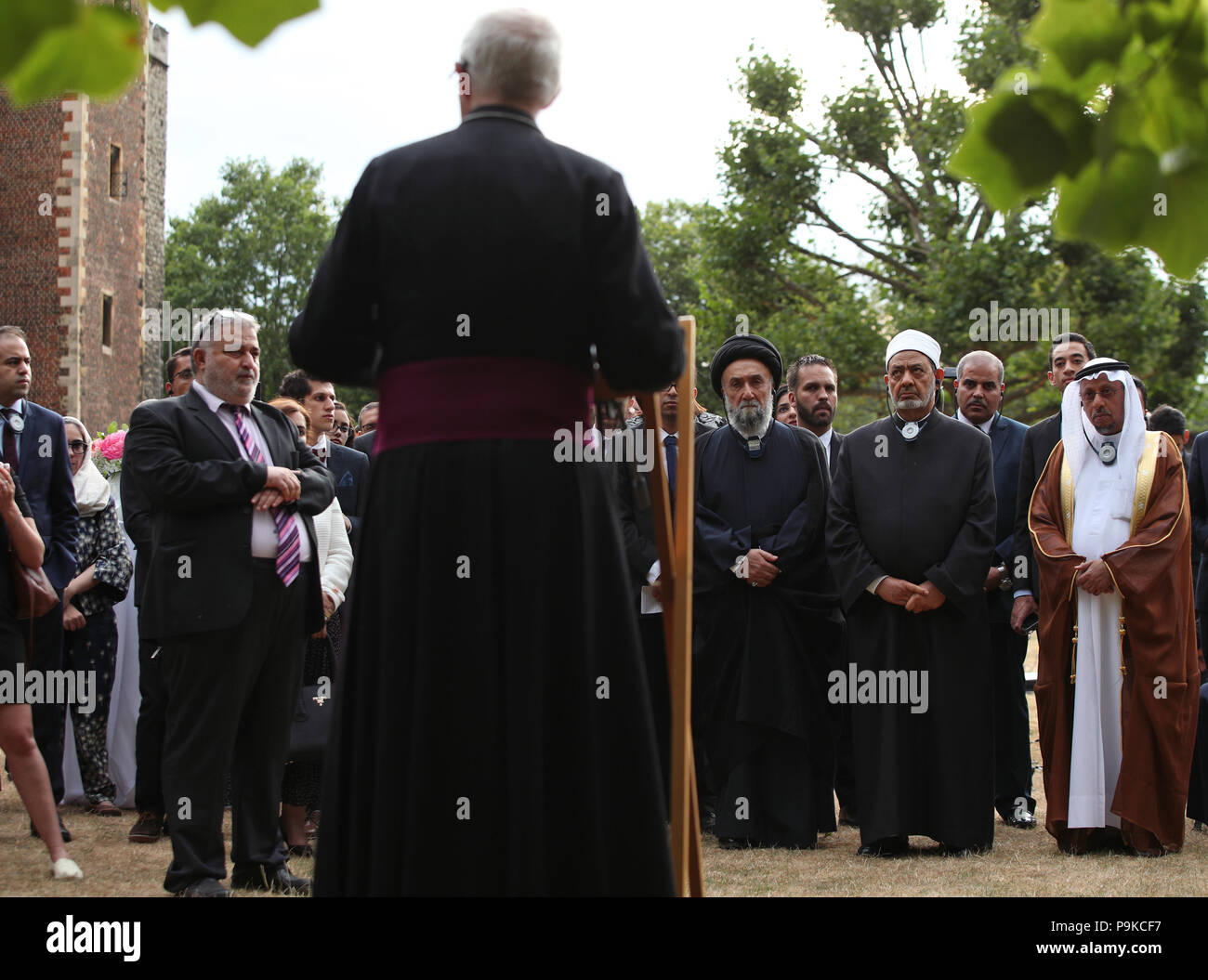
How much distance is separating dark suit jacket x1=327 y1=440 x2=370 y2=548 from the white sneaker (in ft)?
9.16

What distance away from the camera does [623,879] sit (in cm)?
359

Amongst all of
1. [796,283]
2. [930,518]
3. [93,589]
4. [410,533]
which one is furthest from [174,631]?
[796,283]

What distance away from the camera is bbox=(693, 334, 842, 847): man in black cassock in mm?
8180

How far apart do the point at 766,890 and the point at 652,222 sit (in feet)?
202

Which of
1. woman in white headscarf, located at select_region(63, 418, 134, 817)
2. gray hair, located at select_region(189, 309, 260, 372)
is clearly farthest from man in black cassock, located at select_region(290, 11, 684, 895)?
woman in white headscarf, located at select_region(63, 418, 134, 817)

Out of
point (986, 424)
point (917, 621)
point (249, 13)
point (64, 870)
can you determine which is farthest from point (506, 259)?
point (986, 424)

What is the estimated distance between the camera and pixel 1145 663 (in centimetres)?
791

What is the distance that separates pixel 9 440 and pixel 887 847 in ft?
16.3

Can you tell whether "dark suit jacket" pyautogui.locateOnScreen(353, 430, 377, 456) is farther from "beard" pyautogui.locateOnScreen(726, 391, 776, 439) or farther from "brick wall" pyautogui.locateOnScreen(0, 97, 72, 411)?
"brick wall" pyautogui.locateOnScreen(0, 97, 72, 411)

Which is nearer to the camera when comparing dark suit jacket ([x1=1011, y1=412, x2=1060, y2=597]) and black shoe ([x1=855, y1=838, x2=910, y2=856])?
black shoe ([x1=855, y1=838, x2=910, y2=856])

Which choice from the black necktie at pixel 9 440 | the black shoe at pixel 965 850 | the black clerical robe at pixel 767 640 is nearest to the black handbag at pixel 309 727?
the black necktie at pixel 9 440

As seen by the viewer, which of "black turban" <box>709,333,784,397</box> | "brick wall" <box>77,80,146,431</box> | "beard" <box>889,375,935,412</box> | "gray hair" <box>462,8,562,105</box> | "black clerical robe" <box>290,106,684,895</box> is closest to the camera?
"black clerical robe" <box>290,106,684,895</box>

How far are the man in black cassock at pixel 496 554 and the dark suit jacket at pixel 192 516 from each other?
8.28ft

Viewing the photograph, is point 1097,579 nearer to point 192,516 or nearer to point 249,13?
point 192,516
